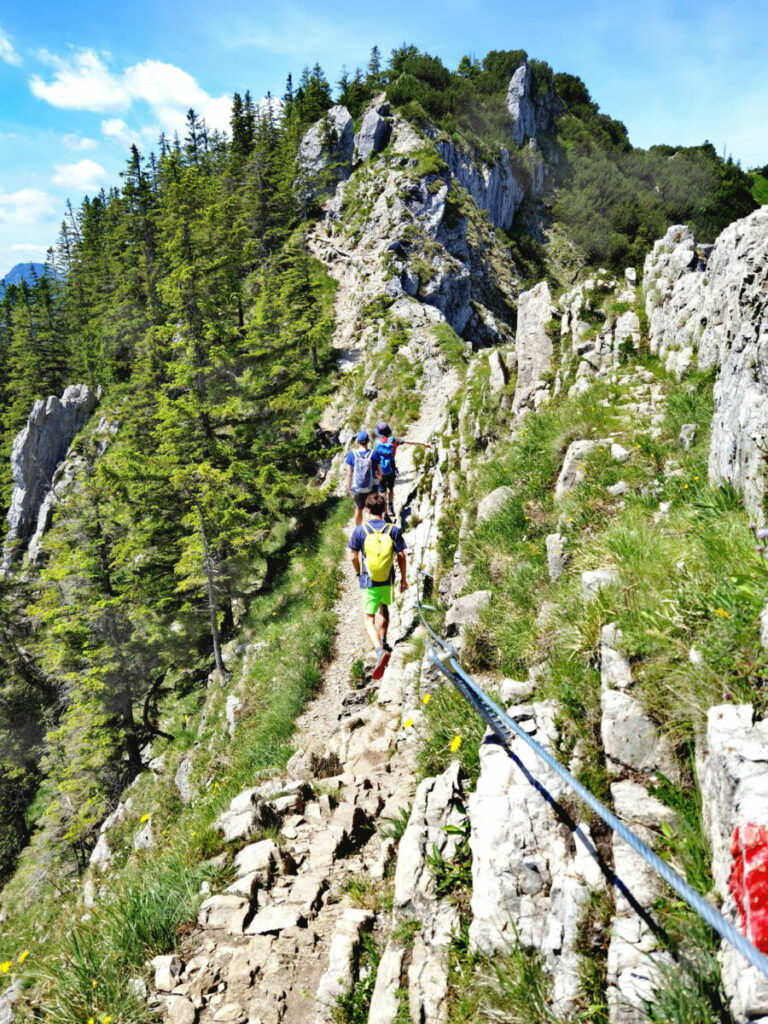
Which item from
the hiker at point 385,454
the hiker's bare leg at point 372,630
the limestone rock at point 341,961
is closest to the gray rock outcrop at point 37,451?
the hiker at point 385,454

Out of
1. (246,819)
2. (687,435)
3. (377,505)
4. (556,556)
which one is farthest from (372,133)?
(246,819)

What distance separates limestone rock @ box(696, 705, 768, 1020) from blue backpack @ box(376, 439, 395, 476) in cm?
1175

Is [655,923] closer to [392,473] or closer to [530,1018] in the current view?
[530,1018]

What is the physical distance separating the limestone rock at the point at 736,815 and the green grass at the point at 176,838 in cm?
473

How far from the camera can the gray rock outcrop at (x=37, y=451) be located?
53062 mm

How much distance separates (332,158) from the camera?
54531 mm

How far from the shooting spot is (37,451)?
5353 cm

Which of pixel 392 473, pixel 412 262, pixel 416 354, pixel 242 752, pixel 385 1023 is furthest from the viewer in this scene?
pixel 412 262

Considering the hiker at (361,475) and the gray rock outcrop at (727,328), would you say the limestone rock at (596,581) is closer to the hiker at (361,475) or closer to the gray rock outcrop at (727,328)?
the gray rock outcrop at (727,328)

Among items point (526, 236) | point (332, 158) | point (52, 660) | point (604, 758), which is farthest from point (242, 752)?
point (526, 236)

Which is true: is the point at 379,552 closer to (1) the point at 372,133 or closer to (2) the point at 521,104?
(1) the point at 372,133

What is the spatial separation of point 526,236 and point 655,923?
3024 inches

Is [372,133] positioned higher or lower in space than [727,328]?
higher

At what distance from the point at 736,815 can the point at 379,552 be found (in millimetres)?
5681
